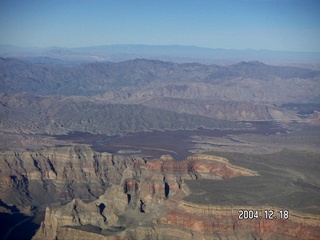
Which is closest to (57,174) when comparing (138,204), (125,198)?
(125,198)

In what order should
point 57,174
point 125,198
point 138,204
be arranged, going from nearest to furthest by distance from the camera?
point 138,204
point 125,198
point 57,174

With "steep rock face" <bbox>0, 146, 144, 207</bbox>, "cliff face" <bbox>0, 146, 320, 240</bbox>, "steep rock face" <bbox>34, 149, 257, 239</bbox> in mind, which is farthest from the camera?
"steep rock face" <bbox>0, 146, 144, 207</bbox>

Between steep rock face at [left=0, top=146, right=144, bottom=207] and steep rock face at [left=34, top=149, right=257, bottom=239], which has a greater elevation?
steep rock face at [left=34, top=149, right=257, bottom=239]

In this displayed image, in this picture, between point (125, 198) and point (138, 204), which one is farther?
point (125, 198)

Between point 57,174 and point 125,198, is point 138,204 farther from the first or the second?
point 57,174

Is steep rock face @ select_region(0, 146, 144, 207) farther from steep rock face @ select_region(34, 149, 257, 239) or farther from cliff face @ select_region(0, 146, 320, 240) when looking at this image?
steep rock face @ select_region(34, 149, 257, 239)

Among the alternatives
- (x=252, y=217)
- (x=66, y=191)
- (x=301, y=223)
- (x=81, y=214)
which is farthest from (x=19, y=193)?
(x=301, y=223)

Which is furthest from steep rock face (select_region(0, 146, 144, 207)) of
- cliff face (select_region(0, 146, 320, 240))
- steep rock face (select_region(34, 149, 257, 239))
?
steep rock face (select_region(34, 149, 257, 239))

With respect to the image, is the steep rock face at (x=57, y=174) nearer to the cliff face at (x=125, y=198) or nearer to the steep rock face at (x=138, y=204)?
the cliff face at (x=125, y=198)

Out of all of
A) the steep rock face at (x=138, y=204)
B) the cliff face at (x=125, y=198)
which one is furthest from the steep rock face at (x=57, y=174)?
the steep rock face at (x=138, y=204)
